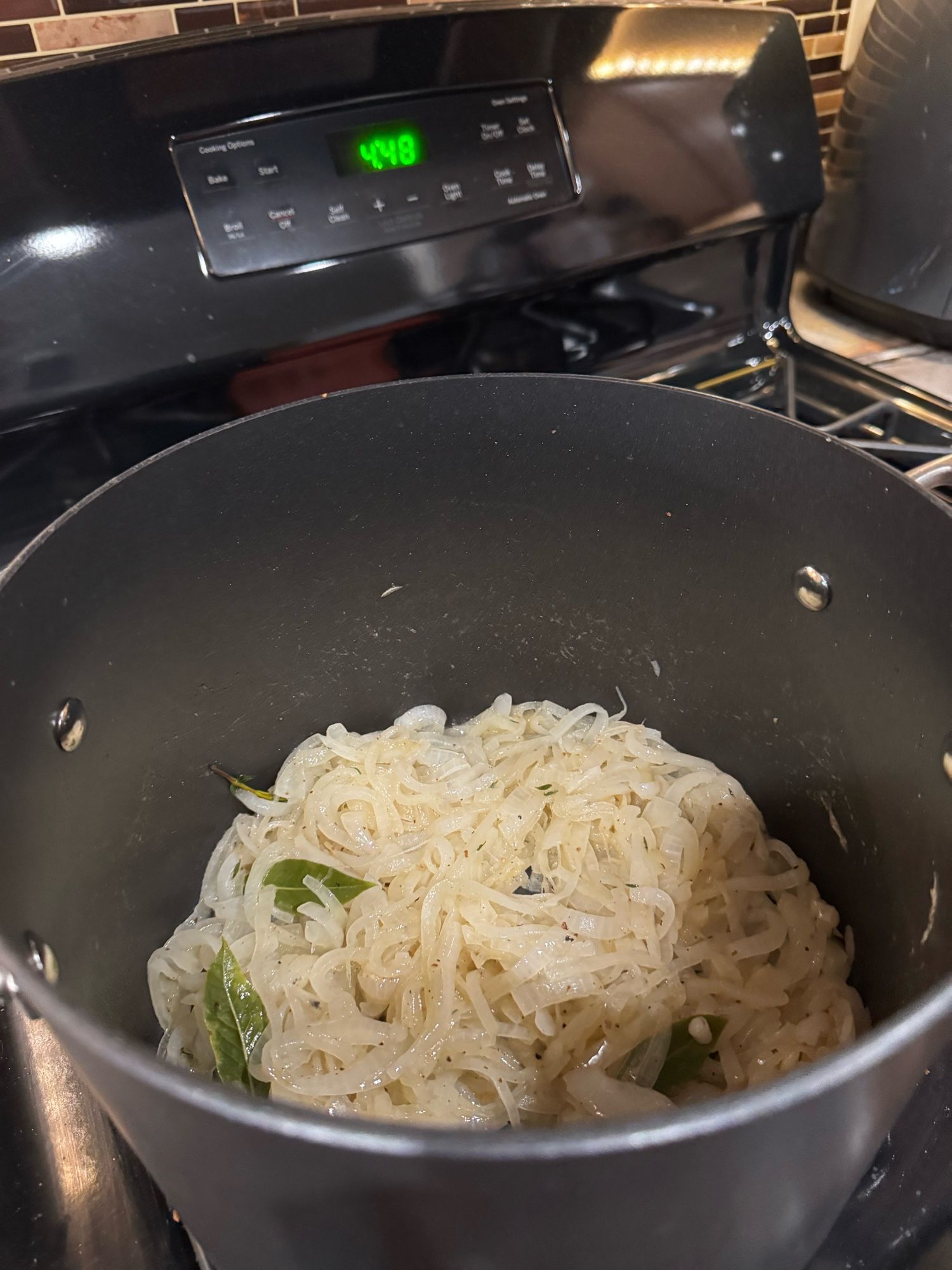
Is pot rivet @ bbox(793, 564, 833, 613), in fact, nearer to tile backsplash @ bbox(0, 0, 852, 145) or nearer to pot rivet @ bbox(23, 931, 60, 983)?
pot rivet @ bbox(23, 931, 60, 983)

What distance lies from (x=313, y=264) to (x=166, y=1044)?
780 millimetres

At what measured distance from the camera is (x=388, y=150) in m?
1.02

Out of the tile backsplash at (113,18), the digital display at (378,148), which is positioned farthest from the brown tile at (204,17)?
the digital display at (378,148)

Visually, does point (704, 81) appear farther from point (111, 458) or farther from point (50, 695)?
point (50, 695)

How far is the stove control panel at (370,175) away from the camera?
96 cm

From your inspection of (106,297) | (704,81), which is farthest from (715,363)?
(106,297)

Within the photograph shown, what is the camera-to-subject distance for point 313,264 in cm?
99

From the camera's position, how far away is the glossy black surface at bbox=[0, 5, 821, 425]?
891 mm

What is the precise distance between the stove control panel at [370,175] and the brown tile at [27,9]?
0.29 m

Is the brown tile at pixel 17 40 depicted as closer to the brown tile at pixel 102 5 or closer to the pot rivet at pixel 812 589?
the brown tile at pixel 102 5

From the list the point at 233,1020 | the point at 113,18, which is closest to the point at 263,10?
the point at 113,18

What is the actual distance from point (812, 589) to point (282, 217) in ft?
2.11

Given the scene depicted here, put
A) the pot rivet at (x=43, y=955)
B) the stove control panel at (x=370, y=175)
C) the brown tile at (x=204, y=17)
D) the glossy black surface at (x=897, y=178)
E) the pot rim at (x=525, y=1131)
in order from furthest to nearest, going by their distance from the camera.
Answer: the glossy black surface at (x=897, y=178) → the brown tile at (x=204, y=17) → the stove control panel at (x=370, y=175) → the pot rivet at (x=43, y=955) → the pot rim at (x=525, y=1131)

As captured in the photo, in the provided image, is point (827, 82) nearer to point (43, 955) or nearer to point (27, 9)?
point (27, 9)
